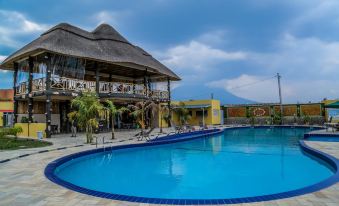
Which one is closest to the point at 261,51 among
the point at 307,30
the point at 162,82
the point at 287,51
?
the point at 287,51

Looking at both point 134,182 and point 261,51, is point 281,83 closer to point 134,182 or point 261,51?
point 261,51

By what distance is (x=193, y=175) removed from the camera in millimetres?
7062

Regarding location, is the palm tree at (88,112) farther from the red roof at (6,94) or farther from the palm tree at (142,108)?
the red roof at (6,94)

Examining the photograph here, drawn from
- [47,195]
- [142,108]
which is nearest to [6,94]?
[142,108]

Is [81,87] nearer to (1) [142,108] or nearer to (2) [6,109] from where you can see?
(1) [142,108]

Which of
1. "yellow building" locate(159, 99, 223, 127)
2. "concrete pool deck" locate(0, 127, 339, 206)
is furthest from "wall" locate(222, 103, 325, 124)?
"concrete pool deck" locate(0, 127, 339, 206)

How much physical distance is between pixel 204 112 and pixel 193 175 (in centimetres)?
2190

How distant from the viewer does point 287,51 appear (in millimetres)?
20266

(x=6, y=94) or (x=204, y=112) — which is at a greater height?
(x=6, y=94)

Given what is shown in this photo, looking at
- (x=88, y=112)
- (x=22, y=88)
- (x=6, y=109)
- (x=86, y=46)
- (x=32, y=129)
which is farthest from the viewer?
(x=6, y=109)

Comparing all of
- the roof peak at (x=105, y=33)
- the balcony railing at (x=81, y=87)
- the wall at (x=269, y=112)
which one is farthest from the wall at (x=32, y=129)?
the wall at (x=269, y=112)

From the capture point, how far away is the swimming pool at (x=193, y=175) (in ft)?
17.1

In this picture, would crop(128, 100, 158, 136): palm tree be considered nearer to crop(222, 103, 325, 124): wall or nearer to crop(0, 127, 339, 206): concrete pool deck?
crop(0, 127, 339, 206): concrete pool deck

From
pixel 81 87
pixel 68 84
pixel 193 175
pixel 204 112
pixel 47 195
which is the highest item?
pixel 68 84
